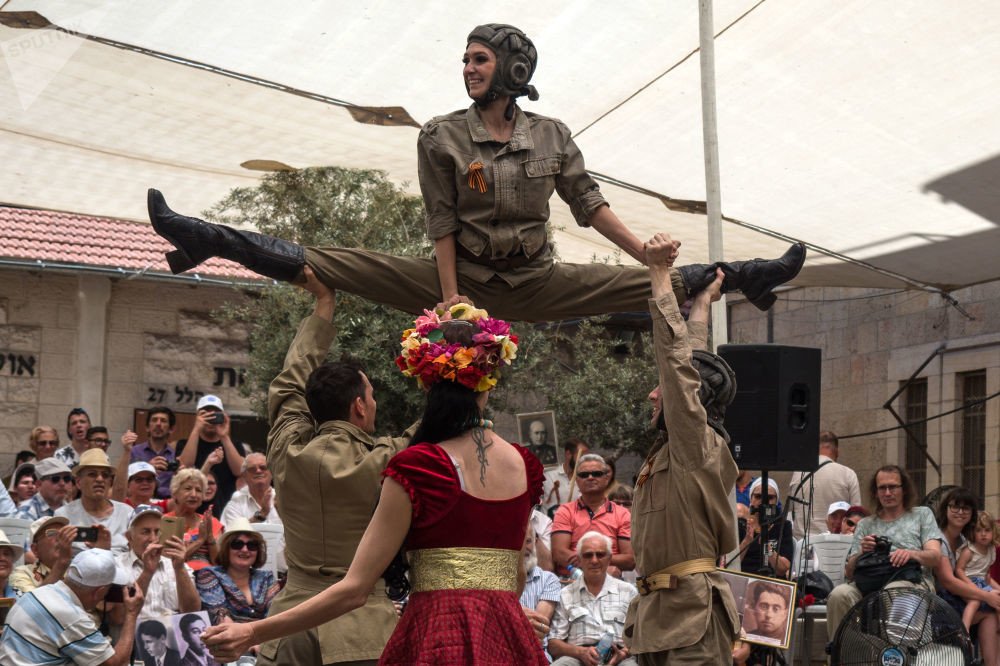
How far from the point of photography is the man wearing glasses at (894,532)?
7.56m

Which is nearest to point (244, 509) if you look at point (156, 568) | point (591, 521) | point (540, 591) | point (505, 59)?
point (156, 568)

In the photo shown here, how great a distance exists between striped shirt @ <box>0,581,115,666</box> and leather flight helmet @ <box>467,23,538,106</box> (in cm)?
294

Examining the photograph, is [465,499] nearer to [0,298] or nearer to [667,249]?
[667,249]

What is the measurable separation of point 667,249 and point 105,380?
39.0 ft

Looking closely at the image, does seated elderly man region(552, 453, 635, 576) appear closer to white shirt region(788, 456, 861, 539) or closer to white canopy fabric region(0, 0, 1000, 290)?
white canopy fabric region(0, 0, 1000, 290)

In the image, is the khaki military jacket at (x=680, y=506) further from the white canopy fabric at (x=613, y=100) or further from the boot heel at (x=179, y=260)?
the white canopy fabric at (x=613, y=100)

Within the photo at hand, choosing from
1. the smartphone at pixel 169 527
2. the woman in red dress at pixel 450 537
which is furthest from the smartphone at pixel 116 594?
the woman in red dress at pixel 450 537

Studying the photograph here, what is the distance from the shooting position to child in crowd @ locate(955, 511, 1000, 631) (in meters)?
8.17

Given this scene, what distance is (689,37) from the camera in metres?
7.34

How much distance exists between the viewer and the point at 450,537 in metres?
3.20

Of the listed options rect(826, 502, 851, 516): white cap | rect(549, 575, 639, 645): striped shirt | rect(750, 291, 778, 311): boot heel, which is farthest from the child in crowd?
rect(750, 291, 778, 311): boot heel

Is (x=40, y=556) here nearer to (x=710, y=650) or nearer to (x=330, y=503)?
(x=330, y=503)

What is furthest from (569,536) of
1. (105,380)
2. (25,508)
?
(105,380)

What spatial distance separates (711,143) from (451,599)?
4637mm
